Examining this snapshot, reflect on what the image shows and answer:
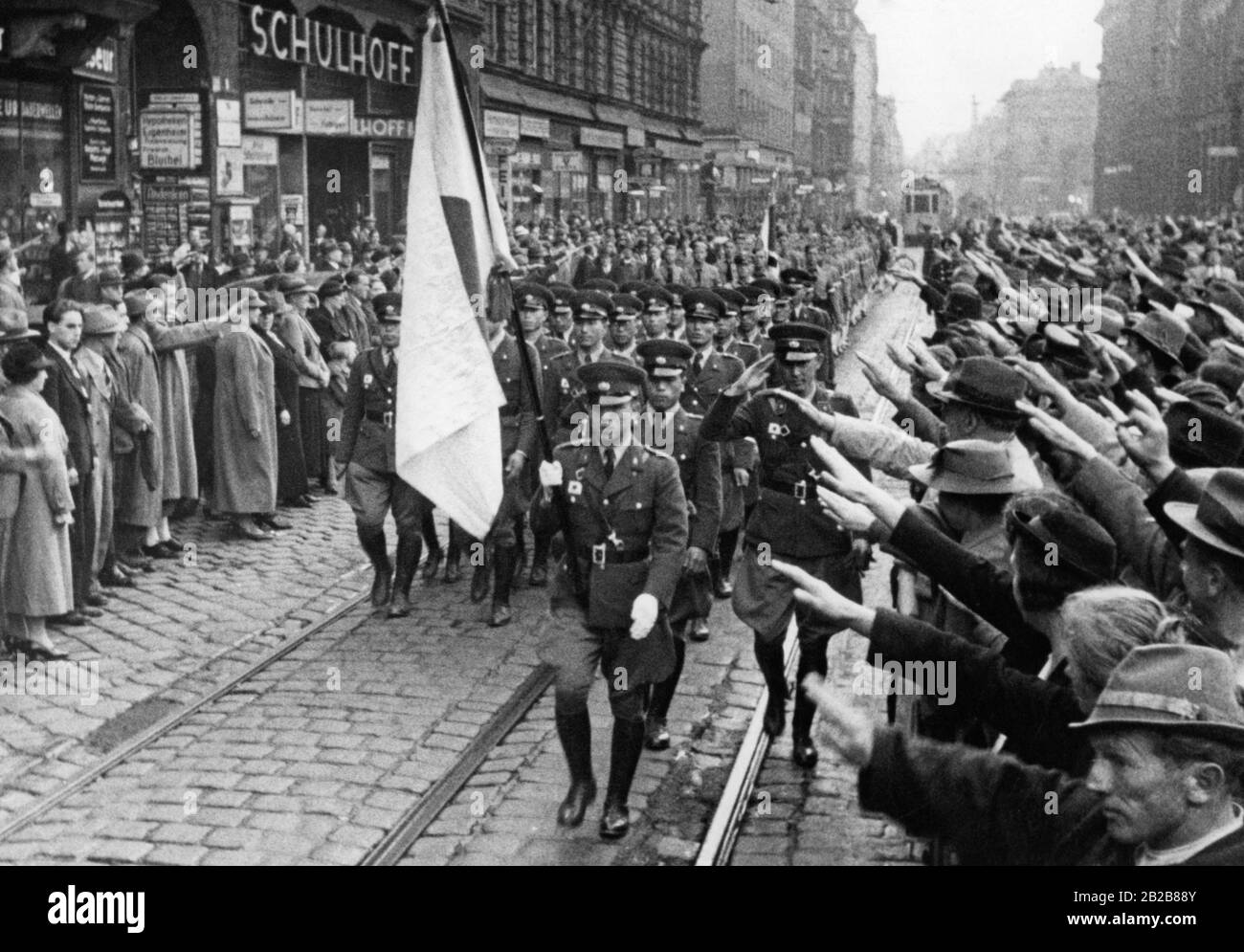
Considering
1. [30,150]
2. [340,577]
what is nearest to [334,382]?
[340,577]

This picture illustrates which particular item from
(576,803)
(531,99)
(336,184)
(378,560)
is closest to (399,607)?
(378,560)

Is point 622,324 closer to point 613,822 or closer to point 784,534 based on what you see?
point 784,534

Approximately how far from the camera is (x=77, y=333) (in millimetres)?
10680

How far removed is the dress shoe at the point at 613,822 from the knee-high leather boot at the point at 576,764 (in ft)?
0.47

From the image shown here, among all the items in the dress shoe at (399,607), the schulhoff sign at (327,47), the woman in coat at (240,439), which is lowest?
the dress shoe at (399,607)

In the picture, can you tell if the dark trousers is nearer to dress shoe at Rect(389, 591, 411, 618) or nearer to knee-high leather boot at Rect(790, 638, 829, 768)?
dress shoe at Rect(389, 591, 411, 618)

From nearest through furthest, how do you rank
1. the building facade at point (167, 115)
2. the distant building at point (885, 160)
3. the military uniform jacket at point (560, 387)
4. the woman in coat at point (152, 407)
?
the military uniform jacket at point (560, 387) < the woman in coat at point (152, 407) < the building facade at point (167, 115) < the distant building at point (885, 160)

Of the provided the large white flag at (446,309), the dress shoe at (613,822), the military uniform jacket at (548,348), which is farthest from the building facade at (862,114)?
the dress shoe at (613,822)

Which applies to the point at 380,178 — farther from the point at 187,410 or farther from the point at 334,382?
the point at 187,410

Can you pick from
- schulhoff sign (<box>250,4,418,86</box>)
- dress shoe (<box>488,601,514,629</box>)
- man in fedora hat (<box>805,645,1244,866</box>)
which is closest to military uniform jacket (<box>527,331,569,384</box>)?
dress shoe (<box>488,601,514,629</box>)

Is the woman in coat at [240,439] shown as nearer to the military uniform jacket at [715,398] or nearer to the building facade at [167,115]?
the military uniform jacket at [715,398]

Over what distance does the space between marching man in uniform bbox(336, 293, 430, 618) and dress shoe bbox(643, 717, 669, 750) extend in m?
3.00

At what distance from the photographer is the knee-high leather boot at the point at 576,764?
23.0 ft
